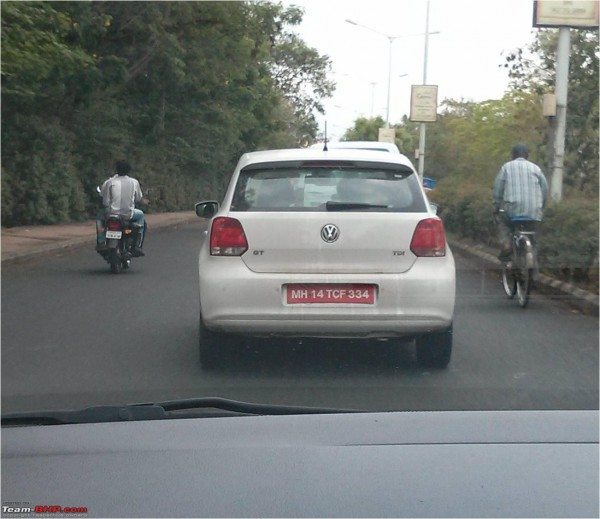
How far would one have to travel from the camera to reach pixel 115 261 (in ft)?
52.4

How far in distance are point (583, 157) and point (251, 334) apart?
16.8 metres

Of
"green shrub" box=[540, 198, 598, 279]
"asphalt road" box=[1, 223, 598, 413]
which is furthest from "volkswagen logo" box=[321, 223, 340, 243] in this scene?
"green shrub" box=[540, 198, 598, 279]

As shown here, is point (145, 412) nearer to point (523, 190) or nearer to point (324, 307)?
point (324, 307)

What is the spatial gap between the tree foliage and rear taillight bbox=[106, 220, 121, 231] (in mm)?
4387

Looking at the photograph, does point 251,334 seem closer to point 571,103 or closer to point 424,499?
point 424,499

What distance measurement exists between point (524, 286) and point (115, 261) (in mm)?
6507

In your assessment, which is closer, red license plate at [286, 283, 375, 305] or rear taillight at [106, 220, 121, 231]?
red license plate at [286, 283, 375, 305]

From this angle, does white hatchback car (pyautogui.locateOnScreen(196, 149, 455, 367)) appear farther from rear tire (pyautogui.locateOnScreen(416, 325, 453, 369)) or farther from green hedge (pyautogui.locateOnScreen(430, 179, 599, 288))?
green hedge (pyautogui.locateOnScreen(430, 179, 599, 288))

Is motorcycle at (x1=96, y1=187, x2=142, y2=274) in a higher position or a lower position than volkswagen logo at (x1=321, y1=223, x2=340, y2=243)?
lower

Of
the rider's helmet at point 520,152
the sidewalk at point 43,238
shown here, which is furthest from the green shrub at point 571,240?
the sidewalk at point 43,238

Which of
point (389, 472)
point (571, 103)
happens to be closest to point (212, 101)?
point (571, 103)

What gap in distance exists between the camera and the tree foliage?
88.7 feet

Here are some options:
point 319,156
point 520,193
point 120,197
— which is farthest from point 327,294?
point 120,197

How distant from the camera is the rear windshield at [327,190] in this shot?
25.3 feet
